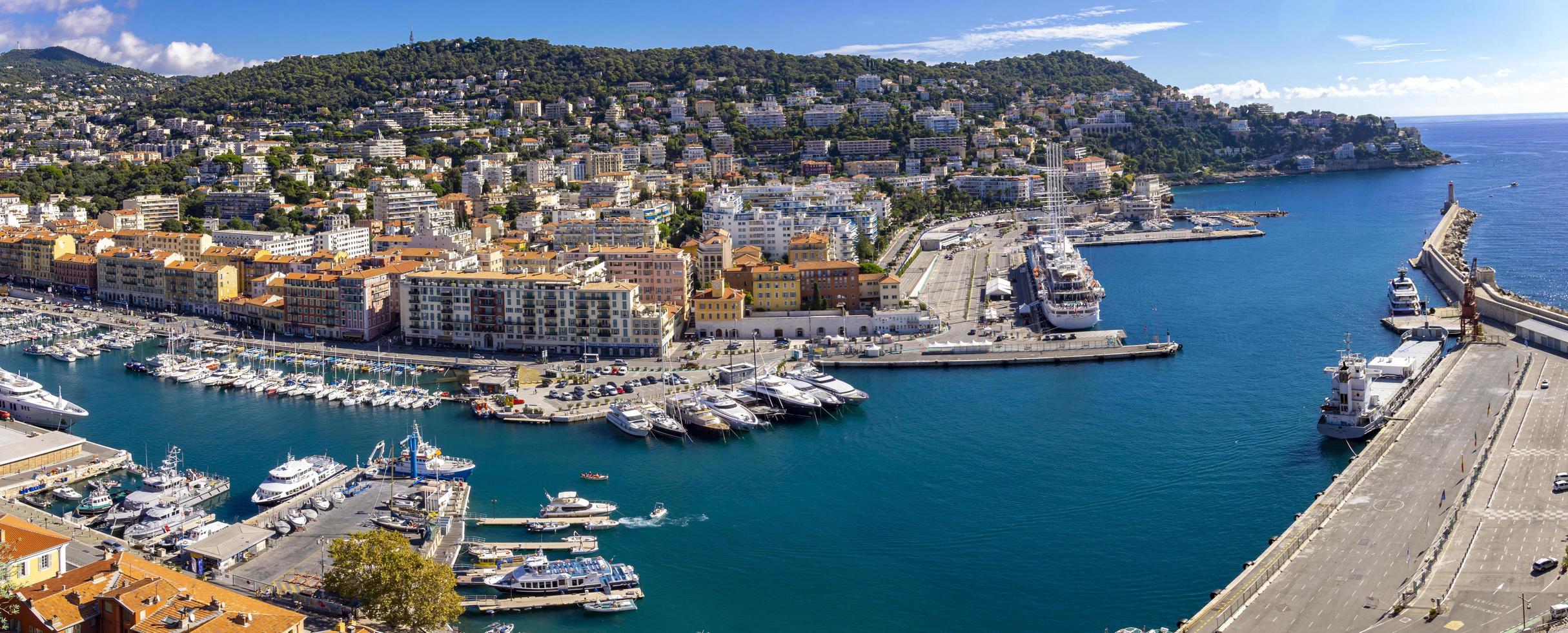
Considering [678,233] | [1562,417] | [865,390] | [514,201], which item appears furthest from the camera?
[514,201]

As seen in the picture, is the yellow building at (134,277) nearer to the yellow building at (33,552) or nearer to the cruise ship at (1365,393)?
the yellow building at (33,552)

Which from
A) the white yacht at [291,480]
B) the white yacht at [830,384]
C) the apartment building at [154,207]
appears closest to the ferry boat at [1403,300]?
the white yacht at [830,384]

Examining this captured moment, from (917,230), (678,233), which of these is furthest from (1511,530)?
(917,230)

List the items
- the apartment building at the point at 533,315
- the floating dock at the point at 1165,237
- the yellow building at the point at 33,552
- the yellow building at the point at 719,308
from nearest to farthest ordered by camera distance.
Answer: the yellow building at the point at 33,552, the apartment building at the point at 533,315, the yellow building at the point at 719,308, the floating dock at the point at 1165,237

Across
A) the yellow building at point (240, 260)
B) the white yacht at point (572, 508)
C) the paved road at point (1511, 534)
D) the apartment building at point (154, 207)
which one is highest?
the apartment building at point (154, 207)

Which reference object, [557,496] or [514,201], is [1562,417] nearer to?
[557,496]

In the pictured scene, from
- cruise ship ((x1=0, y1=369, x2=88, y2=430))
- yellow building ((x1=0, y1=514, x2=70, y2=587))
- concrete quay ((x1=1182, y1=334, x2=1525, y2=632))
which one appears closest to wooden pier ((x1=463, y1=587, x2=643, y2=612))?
yellow building ((x1=0, y1=514, x2=70, y2=587))

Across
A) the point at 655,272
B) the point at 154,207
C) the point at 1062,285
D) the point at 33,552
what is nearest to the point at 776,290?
the point at 655,272
